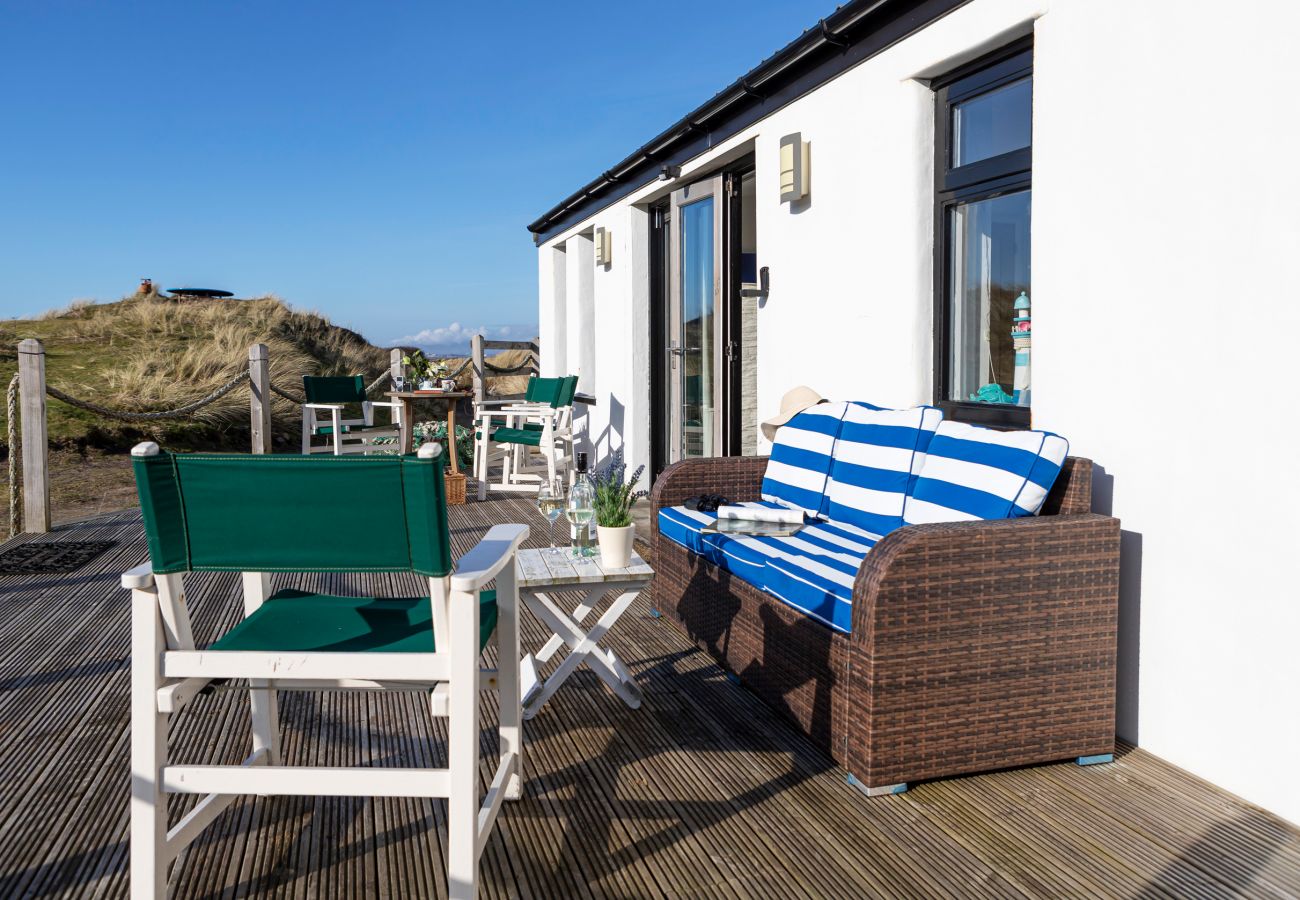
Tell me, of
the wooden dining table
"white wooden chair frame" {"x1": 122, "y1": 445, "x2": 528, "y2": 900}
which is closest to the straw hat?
"white wooden chair frame" {"x1": 122, "y1": 445, "x2": 528, "y2": 900}

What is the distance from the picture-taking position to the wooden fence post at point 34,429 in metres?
6.18

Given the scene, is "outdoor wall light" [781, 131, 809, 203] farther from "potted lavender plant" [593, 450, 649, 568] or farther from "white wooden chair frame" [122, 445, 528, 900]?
"white wooden chair frame" [122, 445, 528, 900]

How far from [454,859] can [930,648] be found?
1280 millimetres

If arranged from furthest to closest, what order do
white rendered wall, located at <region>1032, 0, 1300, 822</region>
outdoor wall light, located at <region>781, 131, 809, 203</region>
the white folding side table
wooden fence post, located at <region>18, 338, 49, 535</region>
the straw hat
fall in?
wooden fence post, located at <region>18, 338, 49, 535</region>, outdoor wall light, located at <region>781, 131, 809, 203</region>, the straw hat, the white folding side table, white rendered wall, located at <region>1032, 0, 1300, 822</region>

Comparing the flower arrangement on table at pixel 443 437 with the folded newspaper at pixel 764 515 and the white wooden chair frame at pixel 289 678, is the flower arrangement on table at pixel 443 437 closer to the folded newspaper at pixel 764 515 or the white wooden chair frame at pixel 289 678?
the folded newspaper at pixel 764 515

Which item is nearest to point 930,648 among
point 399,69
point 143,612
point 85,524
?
point 143,612

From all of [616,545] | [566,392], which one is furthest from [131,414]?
[616,545]

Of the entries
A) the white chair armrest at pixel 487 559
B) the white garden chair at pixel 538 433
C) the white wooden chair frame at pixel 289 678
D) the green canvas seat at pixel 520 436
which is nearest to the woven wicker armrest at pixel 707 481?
the white chair armrest at pixel 487 559

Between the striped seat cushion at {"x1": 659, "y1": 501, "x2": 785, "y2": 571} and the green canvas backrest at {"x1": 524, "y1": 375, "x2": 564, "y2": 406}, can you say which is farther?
the green canvas backrest at {"x1": 524, "y1": 375, "x2": 564, "y2": 406}

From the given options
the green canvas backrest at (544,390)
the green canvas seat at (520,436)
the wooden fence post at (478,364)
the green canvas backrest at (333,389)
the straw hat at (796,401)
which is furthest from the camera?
the wooden fence post at (478,364)

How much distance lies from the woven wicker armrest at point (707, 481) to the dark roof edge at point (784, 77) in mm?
1882

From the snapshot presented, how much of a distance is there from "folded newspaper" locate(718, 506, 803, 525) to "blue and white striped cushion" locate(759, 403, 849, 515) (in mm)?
207

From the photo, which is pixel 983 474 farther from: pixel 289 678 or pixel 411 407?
pixel 411 407

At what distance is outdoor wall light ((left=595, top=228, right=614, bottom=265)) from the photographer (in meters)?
7.74
